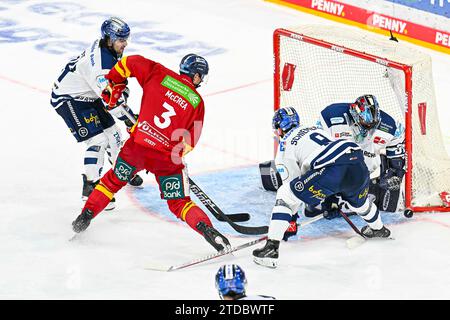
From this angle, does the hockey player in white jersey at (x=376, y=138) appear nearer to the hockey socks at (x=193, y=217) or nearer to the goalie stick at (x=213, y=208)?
the goalie stick at (x=213, y=208)

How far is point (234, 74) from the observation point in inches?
386

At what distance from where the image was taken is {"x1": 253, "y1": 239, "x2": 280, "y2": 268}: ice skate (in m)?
6.03

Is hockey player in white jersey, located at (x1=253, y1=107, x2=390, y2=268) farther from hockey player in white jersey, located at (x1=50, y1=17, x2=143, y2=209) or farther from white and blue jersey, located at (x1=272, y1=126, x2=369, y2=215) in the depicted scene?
hockey player in white jersey, located at (x1=50, y1=17, x2=143, y2=209)

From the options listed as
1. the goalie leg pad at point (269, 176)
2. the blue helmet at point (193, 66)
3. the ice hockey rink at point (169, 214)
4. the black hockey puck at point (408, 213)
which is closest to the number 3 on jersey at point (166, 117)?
the blue helmet at point (193, 66)

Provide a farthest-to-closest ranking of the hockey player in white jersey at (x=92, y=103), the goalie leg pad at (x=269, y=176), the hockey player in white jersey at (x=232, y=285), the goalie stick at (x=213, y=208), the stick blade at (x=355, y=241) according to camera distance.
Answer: the goalie leg pad at (x=269, y=176) < the hockey player in white jersey at (x=92, y=103) < the goalie stick at (x=213, y=208) < the stick blade at (x=355, y=241) < the hockey player in white jersey at (x=232, y=285)

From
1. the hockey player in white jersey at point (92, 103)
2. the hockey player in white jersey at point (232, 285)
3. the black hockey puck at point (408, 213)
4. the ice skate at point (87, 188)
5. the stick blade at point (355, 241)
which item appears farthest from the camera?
the ice skate at point (87, 188)

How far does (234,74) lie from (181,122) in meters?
3.71

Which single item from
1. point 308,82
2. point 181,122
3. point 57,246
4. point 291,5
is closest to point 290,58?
point 308,82

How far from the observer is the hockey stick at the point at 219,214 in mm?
6578

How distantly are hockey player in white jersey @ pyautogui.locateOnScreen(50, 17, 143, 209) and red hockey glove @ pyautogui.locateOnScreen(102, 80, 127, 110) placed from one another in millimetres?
210

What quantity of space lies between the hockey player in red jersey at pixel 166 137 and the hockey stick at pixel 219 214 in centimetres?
38

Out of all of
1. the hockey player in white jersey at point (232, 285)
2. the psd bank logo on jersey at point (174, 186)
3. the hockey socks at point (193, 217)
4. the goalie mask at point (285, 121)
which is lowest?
the hockey socks at point (193, 217)

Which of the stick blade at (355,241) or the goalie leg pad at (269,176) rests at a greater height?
the stick blade at (355,241)

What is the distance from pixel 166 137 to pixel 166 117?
0.12 metres
